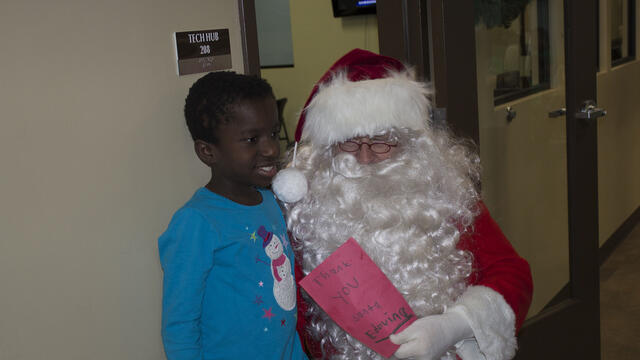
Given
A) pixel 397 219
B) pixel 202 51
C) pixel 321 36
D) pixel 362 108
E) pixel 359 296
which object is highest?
pixel 321 36

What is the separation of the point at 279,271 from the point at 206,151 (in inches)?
11.9

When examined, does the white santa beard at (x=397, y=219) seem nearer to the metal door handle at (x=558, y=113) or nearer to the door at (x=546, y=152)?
the door at (x=546, y=152)

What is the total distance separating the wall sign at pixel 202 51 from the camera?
4.33 feet

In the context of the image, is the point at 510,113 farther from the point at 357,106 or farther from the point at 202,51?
the point at 202,51

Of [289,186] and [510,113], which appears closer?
[289,186]

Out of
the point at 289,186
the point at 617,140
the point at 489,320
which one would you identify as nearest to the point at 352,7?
the point at 617,140

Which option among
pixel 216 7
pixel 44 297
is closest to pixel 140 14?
pixel 216 7

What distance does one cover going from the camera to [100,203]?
1205 mm

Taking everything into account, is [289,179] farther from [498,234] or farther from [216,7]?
[498,234]

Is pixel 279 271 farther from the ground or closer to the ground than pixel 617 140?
farther from the ground

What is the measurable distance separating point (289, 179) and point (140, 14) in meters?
0.47

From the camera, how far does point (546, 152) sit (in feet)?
8.60

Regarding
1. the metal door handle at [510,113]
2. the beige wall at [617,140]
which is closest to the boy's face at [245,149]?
→ the metal door handle at [510,113]

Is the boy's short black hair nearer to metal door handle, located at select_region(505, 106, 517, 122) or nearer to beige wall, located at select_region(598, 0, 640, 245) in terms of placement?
metal door handle, located at select_region(505, 106, 517, 122)
